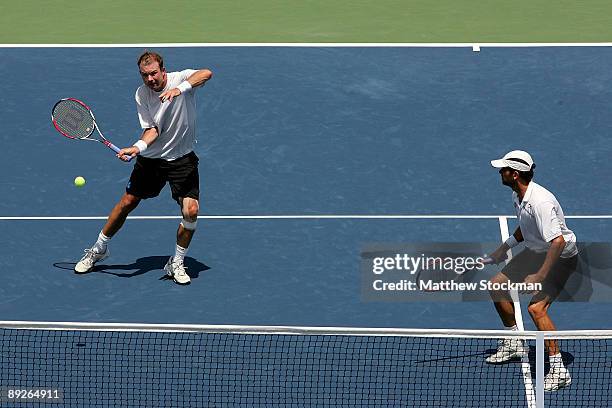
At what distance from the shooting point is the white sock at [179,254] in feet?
44.3

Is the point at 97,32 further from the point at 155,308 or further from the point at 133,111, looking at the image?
the point at 155,308

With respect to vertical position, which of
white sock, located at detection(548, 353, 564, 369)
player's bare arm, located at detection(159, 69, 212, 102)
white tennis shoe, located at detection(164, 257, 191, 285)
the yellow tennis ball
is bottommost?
white sock, located at detection(548, 353, 564, 369)

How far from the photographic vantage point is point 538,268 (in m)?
11.8

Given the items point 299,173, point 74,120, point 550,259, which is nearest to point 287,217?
point 299,173

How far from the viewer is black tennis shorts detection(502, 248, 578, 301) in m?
11.6

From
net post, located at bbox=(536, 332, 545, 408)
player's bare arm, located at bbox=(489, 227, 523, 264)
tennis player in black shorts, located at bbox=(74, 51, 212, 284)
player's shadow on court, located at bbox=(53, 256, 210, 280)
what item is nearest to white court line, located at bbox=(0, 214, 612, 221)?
player's shadow on court, located at bbox=(53, 256, 210, 280)

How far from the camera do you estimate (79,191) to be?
15.7 meters

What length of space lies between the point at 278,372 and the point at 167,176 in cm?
279

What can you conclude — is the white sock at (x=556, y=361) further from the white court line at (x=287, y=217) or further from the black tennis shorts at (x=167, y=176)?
the black tennis shorts at (x=167, y=176)

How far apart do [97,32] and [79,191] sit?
523cm

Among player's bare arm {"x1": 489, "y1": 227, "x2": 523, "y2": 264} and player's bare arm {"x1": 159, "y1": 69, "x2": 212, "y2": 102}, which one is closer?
player's bare arm {"x1": 489, "y1": 227, "x2": 523, "y2": 264}

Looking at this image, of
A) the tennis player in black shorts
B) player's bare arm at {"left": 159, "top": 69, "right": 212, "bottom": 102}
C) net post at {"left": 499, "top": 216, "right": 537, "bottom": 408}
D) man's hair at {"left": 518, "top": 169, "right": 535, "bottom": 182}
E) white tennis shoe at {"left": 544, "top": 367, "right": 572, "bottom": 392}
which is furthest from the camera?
the tennis player in black shorts

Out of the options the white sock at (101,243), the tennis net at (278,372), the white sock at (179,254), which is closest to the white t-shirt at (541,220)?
the tennis net at (278,372)

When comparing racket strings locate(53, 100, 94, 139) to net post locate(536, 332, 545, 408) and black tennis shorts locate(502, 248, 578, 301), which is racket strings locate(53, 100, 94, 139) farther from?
net post locate(536, 332, 545, 408)
